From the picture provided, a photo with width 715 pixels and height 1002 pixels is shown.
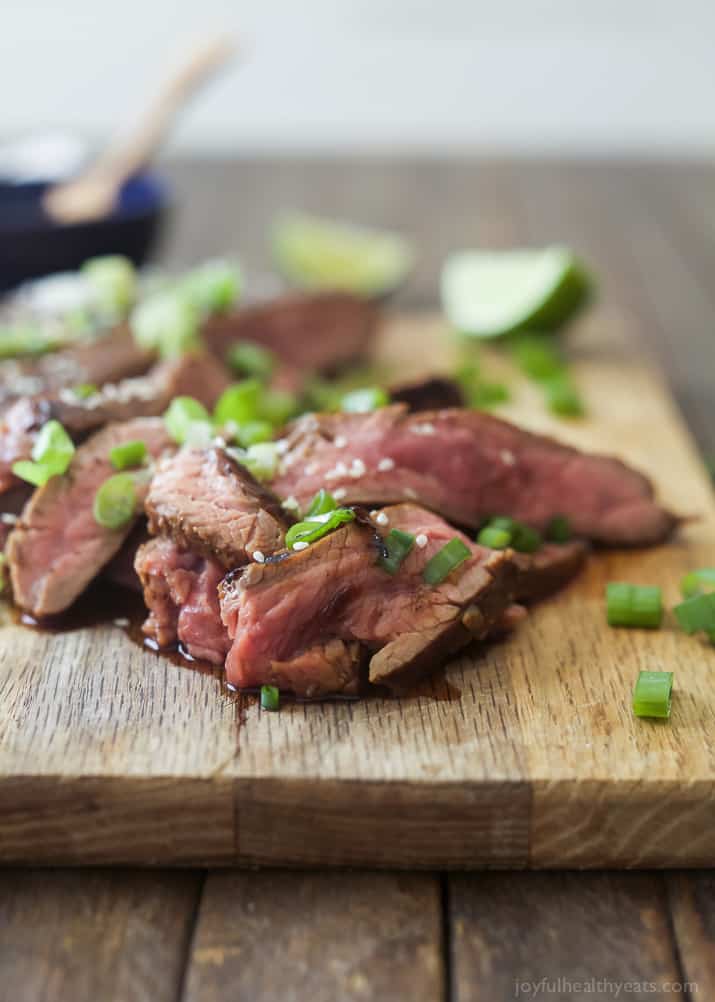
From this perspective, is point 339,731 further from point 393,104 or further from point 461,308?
point 393,104

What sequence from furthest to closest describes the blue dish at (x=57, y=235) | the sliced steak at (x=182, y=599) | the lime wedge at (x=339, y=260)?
1. the lime wedge at (x=339, y=260)
2. the blue dish at (x=57, y=235)
3. the sliced steak at (x=182, y=599)

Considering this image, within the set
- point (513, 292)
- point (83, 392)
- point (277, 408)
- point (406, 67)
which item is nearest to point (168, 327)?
point (277, 408)

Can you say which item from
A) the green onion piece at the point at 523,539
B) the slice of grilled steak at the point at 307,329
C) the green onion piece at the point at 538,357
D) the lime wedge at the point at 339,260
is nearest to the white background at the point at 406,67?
the lime wedge at the point at 339,260

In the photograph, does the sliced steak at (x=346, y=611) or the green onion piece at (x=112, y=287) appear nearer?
the sliced steak at (x=346, y=611)

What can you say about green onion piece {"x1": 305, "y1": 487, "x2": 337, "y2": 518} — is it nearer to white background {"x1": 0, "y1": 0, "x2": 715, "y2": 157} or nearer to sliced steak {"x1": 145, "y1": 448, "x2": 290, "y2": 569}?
sliced steak {"x1": 145, "y1": 448, "x2": 290, "y2": 569}

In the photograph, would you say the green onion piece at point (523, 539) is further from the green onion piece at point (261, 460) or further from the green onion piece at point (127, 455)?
the green onion piece at point (127, 455)

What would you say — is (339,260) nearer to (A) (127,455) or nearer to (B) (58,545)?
(A) (127,455)
